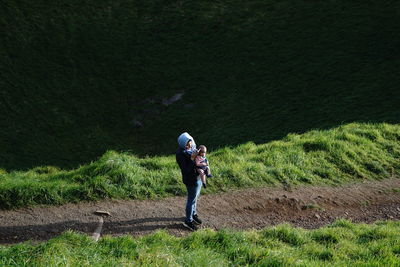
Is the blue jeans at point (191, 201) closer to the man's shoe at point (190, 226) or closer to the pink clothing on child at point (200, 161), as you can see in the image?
the man's shoe at point (190, 226)

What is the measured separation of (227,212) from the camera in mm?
10133

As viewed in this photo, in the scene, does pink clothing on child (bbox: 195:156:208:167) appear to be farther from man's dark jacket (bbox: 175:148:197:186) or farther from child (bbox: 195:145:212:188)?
man's dark jacket (bbox: 175:148:197:186)

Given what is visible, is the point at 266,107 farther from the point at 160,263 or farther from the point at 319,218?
the point at 160,263

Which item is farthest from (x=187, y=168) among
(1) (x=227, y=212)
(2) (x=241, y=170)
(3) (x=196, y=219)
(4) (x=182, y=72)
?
(4) (x=182, y=72)

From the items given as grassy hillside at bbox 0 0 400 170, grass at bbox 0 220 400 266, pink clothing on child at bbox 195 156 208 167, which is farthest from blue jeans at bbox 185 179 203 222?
grassy hillside at bbox 0 0 400 170

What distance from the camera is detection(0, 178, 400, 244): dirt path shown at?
890cm

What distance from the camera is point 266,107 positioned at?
2555cm

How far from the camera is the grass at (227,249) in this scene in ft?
19.9

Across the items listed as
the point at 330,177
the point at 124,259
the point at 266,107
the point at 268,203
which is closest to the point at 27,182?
the point at 124,259

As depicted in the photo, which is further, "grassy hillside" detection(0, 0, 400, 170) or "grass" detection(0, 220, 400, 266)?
"grassy hillside" detection(0, 0, 400, 170)

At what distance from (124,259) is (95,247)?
840 mm

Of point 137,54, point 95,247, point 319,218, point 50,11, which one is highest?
point 50,11

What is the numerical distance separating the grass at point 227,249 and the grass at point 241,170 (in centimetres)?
305

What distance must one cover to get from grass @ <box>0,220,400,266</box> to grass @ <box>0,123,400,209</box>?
305 centimetres
